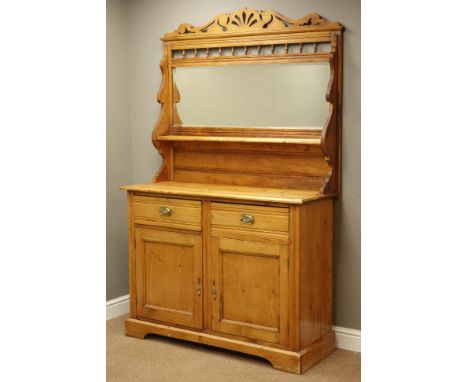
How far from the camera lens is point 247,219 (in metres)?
3.19

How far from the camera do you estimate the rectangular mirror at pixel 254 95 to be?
3.39m

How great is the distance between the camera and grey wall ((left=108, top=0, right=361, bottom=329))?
3.30 metres

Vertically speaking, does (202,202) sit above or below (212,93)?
below

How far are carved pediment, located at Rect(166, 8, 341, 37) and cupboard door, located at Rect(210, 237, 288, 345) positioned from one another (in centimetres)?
116

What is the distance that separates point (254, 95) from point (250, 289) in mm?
1084

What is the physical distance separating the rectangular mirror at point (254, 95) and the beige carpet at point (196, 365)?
4.08ft

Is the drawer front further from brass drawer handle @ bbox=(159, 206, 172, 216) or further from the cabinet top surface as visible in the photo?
brass drawer handle @ bbox=(159, 206, 172, 216)

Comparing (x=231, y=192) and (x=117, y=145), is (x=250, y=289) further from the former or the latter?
(x=117, y=145)

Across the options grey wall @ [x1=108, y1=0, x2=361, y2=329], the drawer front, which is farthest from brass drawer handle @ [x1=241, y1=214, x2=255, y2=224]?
grey wall @ [x1=108, y1=0, x2=361, y2=329]

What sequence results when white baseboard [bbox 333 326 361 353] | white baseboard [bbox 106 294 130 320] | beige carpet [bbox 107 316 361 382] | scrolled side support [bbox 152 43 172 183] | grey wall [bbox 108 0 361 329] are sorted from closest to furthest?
beige carpet [bbox 107 316 361 382]
grey wall [bbox 108 0 361 329]
white baseboard [bbox 333 326 361 353]
scrolled side support [bbox 152 43 172 183]
white baseboard [bbox 106 294 130 320]

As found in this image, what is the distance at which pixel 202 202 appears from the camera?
3354mm
